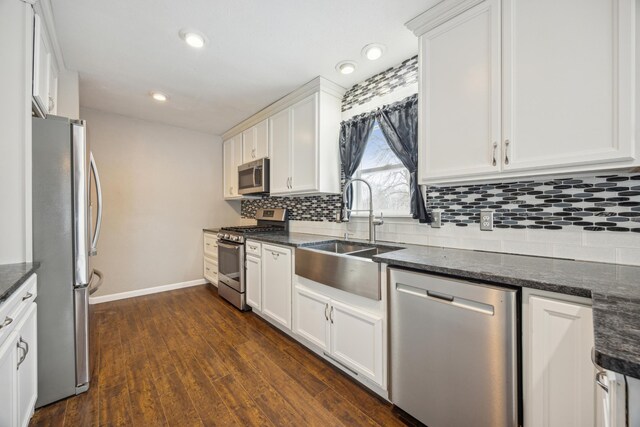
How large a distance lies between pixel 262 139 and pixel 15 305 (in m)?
2.57

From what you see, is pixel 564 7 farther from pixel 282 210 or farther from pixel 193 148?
pixel 193 148

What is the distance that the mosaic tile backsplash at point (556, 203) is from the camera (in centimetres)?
124

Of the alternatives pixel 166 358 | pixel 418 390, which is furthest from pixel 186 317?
pixel 418 390

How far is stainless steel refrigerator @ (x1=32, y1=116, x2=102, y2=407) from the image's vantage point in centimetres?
152

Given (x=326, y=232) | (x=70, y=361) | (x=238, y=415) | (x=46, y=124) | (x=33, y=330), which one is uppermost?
(x=46, y=124)

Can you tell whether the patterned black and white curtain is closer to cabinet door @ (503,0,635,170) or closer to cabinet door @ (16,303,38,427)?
cabinet door @ (503,0,635,170)

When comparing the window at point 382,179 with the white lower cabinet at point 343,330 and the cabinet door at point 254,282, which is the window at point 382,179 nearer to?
the white lower cabinet at point 343,330

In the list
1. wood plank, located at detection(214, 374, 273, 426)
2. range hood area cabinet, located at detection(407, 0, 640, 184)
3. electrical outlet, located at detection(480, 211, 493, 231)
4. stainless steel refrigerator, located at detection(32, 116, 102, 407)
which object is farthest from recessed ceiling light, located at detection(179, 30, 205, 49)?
wood plank, located at detection(214, 374, 273, 426)

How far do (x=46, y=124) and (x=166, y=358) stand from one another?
1819mm

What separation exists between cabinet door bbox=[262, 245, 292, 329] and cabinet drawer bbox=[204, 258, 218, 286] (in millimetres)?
1353

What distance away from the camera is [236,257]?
9.64 ft

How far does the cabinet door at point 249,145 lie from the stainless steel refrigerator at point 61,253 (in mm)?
1874

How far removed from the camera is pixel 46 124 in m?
1.55

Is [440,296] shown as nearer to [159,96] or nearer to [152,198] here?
[159,96]
